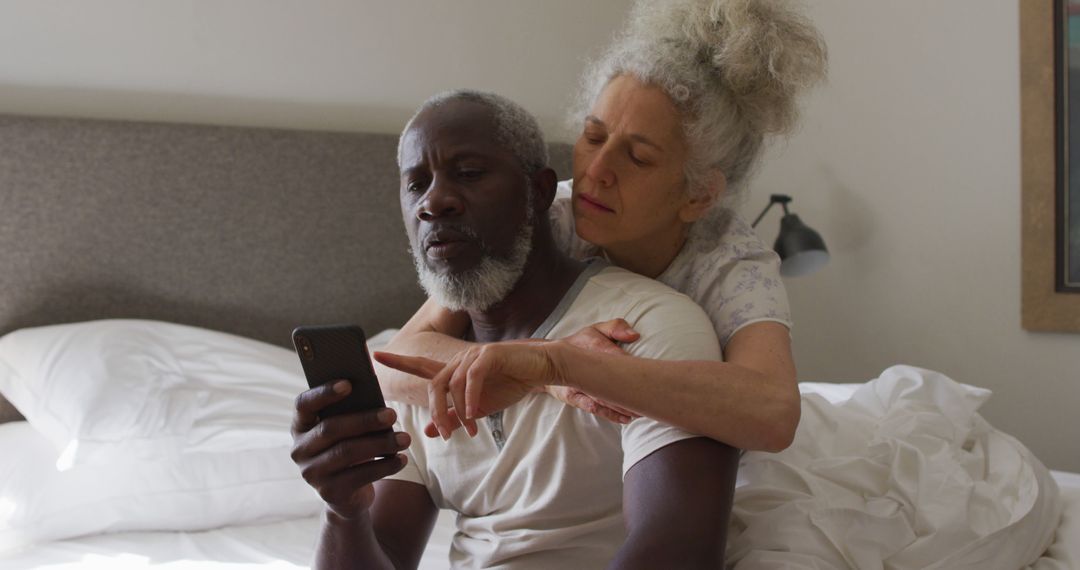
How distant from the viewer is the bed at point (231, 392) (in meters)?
1.26

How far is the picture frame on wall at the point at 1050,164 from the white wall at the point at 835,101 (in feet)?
0.17

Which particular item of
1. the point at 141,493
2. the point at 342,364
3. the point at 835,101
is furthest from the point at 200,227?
the point at 835,101

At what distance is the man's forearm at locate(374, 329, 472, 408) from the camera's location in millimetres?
1229

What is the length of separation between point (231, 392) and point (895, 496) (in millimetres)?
1391

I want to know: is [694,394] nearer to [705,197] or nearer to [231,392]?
[705,197]

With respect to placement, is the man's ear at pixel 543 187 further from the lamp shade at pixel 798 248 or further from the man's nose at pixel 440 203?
the lamp shade at pixel 798 248

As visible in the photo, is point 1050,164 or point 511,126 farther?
point 1050,164

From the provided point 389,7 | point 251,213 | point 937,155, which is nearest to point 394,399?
point 251,213

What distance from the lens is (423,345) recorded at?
128cm

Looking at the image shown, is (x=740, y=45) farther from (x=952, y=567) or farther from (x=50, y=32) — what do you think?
(x=50, y=32)

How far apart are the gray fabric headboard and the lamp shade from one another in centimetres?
102

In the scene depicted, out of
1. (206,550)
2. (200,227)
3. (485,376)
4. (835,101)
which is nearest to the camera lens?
(485,376)

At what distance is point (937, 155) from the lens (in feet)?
9.14

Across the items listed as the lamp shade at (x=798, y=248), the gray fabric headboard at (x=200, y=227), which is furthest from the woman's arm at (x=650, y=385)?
the lamp shade at (x=798, y=248)
